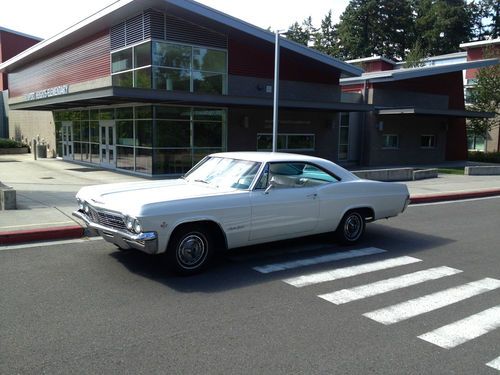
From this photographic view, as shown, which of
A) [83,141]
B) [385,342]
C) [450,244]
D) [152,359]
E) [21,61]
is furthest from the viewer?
[21,61]

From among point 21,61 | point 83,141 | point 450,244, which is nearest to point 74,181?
point 83,141

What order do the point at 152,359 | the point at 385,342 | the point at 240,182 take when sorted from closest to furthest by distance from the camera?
the point at 152,359 < the point at 385,342 < the point at 240,182

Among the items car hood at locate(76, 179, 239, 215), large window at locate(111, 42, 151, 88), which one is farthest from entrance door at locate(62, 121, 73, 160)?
car hood at locate(76, 179, 239, 215)

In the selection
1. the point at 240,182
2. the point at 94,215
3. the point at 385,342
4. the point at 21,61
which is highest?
the point at 21,61

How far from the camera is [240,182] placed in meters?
6.68

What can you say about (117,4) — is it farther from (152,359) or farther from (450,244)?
(152,359)

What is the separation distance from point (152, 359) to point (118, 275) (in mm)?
2317

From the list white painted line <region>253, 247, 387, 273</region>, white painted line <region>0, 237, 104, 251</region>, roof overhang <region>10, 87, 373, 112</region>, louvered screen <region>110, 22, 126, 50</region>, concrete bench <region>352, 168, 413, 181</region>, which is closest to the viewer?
white painted line <region>253, 247, 387, 273</region>

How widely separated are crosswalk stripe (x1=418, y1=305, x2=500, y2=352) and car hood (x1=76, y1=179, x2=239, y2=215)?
120 inches

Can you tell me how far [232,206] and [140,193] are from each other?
3.98 feet

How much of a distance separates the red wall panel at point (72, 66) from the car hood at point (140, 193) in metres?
15.2

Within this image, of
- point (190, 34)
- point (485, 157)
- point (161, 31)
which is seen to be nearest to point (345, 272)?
point (161, 31)

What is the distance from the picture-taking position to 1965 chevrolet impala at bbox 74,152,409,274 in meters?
5.73

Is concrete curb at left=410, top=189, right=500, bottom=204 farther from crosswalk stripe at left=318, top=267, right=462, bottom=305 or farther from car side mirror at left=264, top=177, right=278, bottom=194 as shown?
car side mirror at left=264, top=177, right=278, bottom=194
